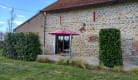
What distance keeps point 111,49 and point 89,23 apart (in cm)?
563

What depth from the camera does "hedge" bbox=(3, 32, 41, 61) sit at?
11680 millimetres

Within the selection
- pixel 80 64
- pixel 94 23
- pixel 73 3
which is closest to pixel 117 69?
pixel 80 64

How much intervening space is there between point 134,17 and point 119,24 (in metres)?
1.18

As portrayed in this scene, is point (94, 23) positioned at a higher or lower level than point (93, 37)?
higher

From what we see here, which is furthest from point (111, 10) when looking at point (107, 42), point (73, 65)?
point (73, 65)

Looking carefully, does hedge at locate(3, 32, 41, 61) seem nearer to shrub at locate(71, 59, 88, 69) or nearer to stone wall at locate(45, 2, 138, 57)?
shrub at locate(71, 59, 88, 69)

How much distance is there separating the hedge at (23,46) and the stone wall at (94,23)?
4.14 m

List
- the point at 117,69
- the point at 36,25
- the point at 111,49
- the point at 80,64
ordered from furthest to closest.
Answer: the point at 36,25, the point at 80,64, the point at 111,49, the point at 117,69

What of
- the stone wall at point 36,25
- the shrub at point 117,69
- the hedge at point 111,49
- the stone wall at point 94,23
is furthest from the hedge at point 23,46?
the shrub at point 117,69

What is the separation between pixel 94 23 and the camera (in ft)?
44.8

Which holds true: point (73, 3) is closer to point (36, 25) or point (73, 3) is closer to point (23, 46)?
point (36, 25)

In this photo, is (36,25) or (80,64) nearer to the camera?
(80,64)

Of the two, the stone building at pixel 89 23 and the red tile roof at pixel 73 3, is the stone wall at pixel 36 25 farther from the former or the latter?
the red tile roof at pixel 73 3

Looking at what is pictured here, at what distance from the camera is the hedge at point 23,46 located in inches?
460
